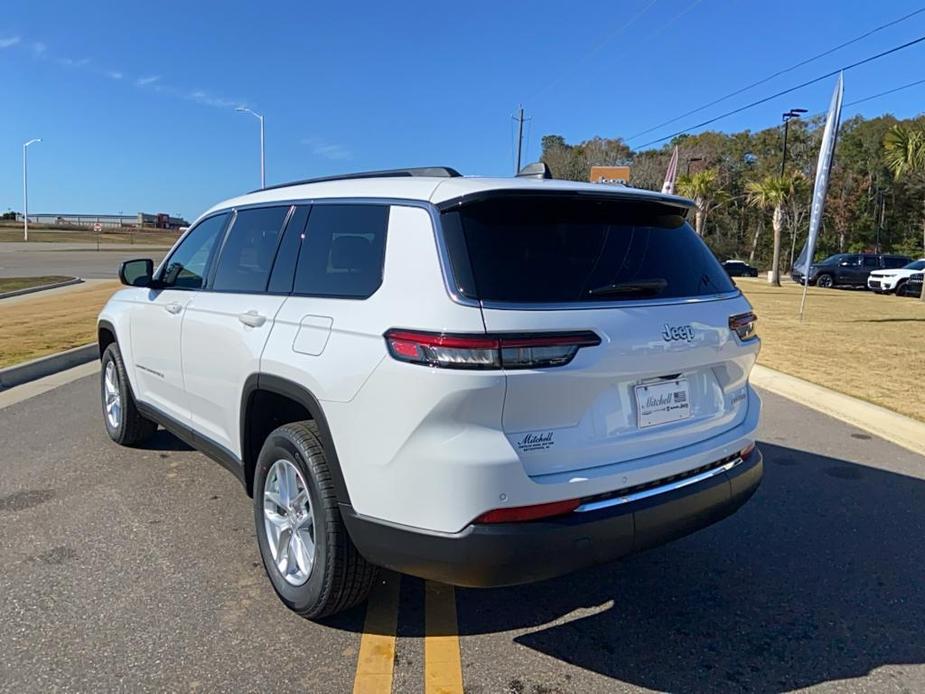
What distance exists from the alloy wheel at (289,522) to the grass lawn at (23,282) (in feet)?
61.2

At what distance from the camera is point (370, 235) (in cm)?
291

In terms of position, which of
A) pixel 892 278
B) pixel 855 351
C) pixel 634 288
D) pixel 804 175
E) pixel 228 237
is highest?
pixel 804 175

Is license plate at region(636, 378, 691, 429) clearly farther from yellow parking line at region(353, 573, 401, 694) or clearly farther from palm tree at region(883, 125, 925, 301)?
palm tree at region(883, 125, 925, 301)

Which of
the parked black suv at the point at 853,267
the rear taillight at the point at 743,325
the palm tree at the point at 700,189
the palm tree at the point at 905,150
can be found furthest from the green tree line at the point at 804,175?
the rear taillight at the point at 743,325

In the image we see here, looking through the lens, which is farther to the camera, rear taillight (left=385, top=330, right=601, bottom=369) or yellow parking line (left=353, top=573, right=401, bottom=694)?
yellow parking line (left=353, top=573, right=401, bottom=694)

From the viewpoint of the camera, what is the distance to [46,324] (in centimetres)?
1201

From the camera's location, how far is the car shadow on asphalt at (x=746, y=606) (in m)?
2.79

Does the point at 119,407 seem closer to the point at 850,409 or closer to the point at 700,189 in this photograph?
the point at 850,409

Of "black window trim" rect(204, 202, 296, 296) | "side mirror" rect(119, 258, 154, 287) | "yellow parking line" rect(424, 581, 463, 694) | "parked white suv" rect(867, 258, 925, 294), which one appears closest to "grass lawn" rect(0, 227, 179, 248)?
"parked white suv" rect(867, 258, 925, 294)

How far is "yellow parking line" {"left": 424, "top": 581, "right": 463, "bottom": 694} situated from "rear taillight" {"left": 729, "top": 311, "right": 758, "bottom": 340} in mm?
1789

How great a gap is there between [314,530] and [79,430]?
13.3ft

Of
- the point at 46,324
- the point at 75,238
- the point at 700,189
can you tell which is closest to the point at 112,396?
the point at 46,324

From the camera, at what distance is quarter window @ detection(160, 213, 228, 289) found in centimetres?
421

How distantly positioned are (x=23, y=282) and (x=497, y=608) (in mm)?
22300
